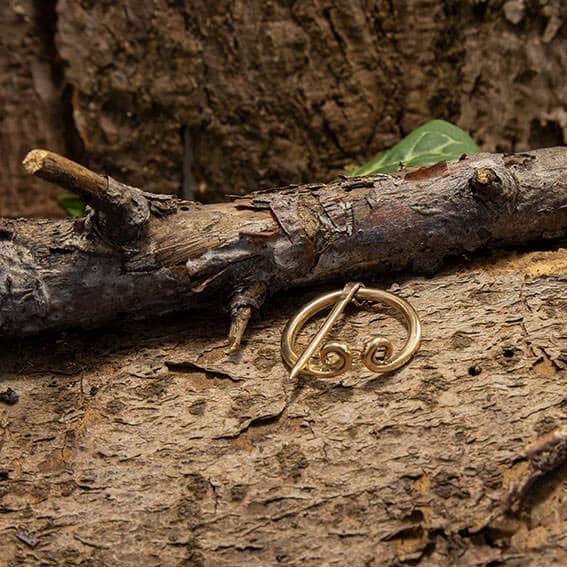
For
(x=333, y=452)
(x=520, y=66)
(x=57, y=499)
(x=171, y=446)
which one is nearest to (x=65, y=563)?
(x=57, y=499)

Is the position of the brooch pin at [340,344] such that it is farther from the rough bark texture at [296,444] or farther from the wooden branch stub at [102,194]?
the wooden branch stub at [102,194]

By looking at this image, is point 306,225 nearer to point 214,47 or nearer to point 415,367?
point 415,367

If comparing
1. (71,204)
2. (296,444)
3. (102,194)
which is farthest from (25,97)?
(296,444)

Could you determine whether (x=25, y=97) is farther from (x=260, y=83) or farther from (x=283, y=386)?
(x=283, y=386)

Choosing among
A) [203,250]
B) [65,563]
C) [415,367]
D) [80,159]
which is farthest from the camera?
[80,159]

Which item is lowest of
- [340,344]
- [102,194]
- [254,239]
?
[340,344]

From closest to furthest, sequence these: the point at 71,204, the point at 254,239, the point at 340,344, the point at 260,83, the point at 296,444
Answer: the point at 296,444
the point at 340,344
the point at 254,239
the point at 260,83
the point at 71,204

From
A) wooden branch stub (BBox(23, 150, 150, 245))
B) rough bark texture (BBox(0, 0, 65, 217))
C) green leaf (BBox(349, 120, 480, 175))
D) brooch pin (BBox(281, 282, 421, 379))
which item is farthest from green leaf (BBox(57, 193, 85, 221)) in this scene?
brooch pin (BBox(281, 282, 421, 379))

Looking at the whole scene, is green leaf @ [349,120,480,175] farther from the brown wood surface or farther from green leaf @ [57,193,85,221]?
green leaf @ [57,193,85,221]
